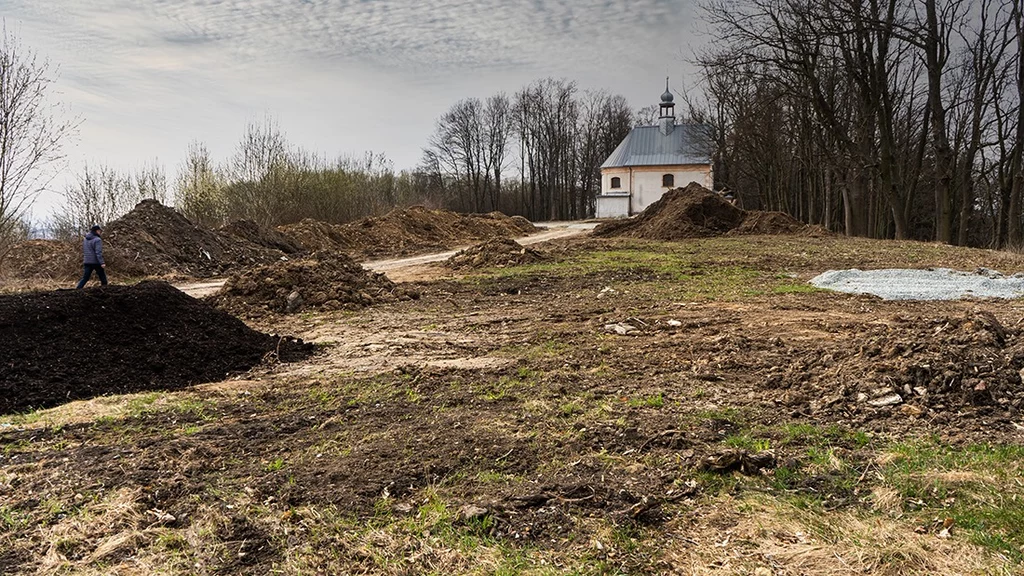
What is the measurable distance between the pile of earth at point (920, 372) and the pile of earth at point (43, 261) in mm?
19793

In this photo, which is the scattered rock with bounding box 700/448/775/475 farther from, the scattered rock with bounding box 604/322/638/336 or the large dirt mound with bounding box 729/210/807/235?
the large dirt mound with bounding box 729/210/807/235

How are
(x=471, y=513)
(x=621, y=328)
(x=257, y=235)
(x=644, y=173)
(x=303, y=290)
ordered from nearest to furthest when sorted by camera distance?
(x=471, y=513) < (x=621, y=328) < (x=303, y=290) < (x=257, y=235) < (x=644, y=173)

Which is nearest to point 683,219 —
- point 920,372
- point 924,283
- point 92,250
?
point 924,283

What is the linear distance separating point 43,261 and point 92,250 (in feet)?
17.9

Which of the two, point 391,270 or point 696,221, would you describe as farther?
point 696,221

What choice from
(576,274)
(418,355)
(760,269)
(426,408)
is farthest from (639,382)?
(760,269)

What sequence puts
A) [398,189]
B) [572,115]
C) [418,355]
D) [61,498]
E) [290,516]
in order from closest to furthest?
[290,516]
[61,498]
[418,355]
[398,189]
[572,115]

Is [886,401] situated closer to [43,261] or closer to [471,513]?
[471,513]

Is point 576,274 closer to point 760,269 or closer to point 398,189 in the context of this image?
point 760,269

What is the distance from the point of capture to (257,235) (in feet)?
78.5

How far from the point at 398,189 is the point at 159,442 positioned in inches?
1711

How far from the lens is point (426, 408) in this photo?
18.7ft

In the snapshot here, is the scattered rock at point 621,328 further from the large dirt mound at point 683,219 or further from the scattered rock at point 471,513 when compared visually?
the large dirt mound at point 683,219

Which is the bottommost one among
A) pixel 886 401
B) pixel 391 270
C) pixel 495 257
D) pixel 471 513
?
pixel 471 513
